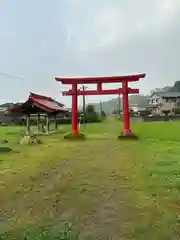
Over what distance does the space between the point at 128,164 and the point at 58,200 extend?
4.34 meters

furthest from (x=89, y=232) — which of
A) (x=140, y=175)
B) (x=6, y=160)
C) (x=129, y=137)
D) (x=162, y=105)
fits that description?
(x=162, y=105)

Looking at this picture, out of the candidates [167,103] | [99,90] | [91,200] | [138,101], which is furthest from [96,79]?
[138,101]

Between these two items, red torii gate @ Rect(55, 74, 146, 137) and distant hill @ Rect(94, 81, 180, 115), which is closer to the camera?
red torii gate @ Rect(55, 74, 146, 137)

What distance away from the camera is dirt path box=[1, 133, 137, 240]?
463cm

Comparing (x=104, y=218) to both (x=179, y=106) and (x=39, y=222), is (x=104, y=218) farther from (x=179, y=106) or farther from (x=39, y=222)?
(x=179, y=106)

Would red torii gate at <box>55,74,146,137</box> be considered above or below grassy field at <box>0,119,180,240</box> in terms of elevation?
above

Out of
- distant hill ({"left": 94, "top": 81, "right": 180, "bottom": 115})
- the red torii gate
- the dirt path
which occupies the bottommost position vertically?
the dirt path

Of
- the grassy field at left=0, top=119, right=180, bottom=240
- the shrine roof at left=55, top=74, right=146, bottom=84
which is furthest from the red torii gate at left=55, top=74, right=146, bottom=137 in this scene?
the grassy field at left=0, top=119, right=180, bottom=240

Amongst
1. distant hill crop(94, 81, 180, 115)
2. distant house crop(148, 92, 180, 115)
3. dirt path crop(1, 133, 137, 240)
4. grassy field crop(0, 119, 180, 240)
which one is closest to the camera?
grassy field crop(0, 119, 180, 240)

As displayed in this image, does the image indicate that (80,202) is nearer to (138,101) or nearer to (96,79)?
(96,79)

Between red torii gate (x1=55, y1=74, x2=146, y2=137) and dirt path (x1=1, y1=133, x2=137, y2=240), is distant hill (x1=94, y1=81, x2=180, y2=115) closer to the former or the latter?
red torii gate (x1=55, y1=74, x2=146, y2=137)

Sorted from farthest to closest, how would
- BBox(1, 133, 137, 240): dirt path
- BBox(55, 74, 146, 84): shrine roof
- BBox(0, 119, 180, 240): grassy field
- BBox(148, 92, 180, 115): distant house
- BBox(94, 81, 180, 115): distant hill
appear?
BBox(94, 81, 180, 115): distant hill
BBox(148, 92, 180, 115): distant house
BBox(55, 74, 146, 84): shrine roof
BBox(1, 133, 137, 240): dirt path
BBox(0, 119, 180, 240): grassy field

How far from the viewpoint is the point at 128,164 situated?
10023 mm

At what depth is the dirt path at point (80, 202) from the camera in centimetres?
463
